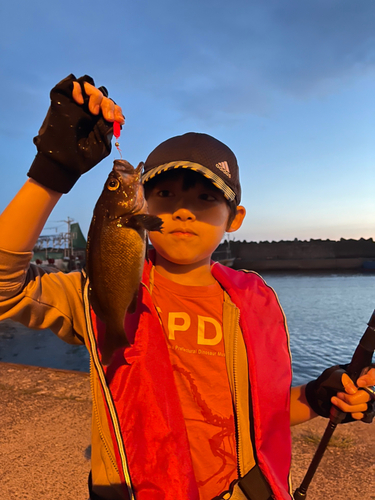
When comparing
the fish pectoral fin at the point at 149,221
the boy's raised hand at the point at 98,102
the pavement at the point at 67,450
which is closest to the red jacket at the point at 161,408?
the fish pectoral fin at the point at 149,221

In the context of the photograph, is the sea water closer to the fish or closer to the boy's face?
the boy's face

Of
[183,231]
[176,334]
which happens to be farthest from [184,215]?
[176,334]

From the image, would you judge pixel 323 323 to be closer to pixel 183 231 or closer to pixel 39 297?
pixel 183 231

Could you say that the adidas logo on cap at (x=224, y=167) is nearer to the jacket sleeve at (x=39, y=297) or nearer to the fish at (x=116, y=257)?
the fish at (x=116, y=257)

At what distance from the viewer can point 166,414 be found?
1.50 metres

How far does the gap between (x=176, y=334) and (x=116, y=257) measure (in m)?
0.62

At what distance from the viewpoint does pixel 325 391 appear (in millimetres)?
1919

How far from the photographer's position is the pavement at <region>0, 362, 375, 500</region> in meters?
2.70

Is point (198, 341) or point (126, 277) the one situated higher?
point (126, 277)

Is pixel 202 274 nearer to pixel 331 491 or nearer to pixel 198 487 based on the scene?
pixel 198 487

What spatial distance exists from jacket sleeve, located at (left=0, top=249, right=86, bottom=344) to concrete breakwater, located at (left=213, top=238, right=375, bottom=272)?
3972 centimetres

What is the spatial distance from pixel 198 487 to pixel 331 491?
163 centimetres

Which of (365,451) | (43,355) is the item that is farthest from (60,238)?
(365,451)

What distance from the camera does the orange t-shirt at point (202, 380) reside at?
1629 millimetres
